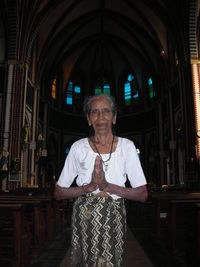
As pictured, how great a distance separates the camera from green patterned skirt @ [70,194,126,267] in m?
1.93

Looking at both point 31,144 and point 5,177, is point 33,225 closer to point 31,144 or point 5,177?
point 5,177

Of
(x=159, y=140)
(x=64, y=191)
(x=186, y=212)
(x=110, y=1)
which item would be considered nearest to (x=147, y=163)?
(x=159, y=140)

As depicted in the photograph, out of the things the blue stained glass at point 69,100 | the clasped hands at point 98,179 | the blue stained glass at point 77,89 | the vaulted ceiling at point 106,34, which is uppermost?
the vaulted ceiling at point 106,34

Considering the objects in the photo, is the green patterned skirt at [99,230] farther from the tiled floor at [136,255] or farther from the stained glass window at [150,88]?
the stained glass window at [150,88]

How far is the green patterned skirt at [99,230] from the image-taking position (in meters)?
1.93

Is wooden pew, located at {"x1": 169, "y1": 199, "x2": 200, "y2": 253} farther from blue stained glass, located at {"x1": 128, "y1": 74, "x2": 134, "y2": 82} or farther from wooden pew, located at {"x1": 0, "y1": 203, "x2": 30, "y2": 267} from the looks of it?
blue stained glass, located at {"x1": 128, "y1": 74, "x2": 134, "y2": 82}

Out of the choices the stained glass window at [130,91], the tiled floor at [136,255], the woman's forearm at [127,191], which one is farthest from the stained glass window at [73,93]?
the woman's forearm at [127,191]

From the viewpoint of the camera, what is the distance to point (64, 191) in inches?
82.1

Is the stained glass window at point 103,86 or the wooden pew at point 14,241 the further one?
the stained glass window at point 103,86

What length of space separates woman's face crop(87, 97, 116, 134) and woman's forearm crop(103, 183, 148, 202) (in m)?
0.44

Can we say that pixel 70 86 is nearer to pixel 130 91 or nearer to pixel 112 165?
pixel 130 91

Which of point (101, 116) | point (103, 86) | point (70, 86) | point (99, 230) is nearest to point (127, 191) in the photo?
point (99, 230)

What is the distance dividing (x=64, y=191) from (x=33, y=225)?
424cm

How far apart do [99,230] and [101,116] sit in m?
0.82
